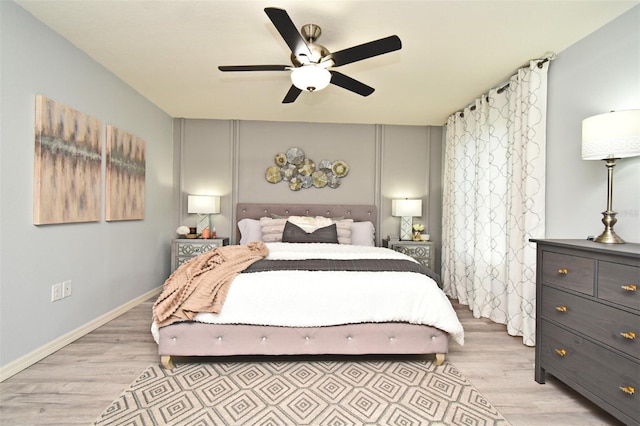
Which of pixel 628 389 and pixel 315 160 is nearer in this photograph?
pixel 628 389

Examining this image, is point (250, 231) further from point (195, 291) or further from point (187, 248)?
point (195, 291)

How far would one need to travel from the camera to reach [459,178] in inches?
161

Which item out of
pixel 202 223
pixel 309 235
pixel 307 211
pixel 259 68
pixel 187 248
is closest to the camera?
pixel 259 68

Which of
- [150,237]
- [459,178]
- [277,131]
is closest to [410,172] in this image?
[459,178]

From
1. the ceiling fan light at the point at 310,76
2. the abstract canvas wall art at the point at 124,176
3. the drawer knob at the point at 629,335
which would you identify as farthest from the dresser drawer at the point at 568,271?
the abstract canvas wall art at the point at 124,176

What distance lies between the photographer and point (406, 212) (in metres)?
4.36

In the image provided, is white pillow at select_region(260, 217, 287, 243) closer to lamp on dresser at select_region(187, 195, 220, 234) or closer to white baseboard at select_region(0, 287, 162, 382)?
lamp on dresser at select_region(187, 195, 220, 234)

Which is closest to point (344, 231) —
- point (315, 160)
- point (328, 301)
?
point (315, 160)

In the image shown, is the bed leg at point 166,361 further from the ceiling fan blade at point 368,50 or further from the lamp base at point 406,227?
the lamp base at point 406,227

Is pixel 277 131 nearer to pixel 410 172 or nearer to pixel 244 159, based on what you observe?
pixel 244 159

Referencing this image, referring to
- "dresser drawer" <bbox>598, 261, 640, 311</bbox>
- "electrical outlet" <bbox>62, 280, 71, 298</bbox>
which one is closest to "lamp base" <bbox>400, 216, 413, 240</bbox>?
"dresser drawer" <bbox>598, 261, 640, 311</bbox>

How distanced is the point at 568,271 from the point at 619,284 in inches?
11.3

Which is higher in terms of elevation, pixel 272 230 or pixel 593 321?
pixel 272 230

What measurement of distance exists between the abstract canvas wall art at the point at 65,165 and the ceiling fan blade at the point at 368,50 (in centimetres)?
215
